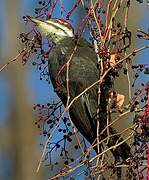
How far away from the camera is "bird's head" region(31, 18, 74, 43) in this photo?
3.48 meters

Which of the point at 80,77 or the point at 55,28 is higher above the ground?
the point at 55,28

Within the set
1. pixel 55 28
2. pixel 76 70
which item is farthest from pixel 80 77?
pixel 55 28

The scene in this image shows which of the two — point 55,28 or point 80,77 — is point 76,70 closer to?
point 80,77

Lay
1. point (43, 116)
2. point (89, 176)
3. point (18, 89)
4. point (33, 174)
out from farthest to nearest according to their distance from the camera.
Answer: point (18, 89) < point (33, 174) < point (43, 116) < point (89, 176)

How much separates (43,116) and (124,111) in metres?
0.40

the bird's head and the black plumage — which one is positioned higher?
the bird's head

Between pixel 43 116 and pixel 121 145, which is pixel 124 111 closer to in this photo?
pixel 121 145

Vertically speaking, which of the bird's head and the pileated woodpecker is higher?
the bird's head

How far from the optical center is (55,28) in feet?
12.3

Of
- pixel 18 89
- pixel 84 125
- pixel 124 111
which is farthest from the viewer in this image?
pixel 18 89

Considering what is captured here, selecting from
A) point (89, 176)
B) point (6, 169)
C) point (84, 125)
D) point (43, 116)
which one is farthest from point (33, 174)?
point (89, 176)

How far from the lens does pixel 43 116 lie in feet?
10.5

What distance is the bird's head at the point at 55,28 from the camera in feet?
11.4

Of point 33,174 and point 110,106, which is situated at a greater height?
point 33,174
